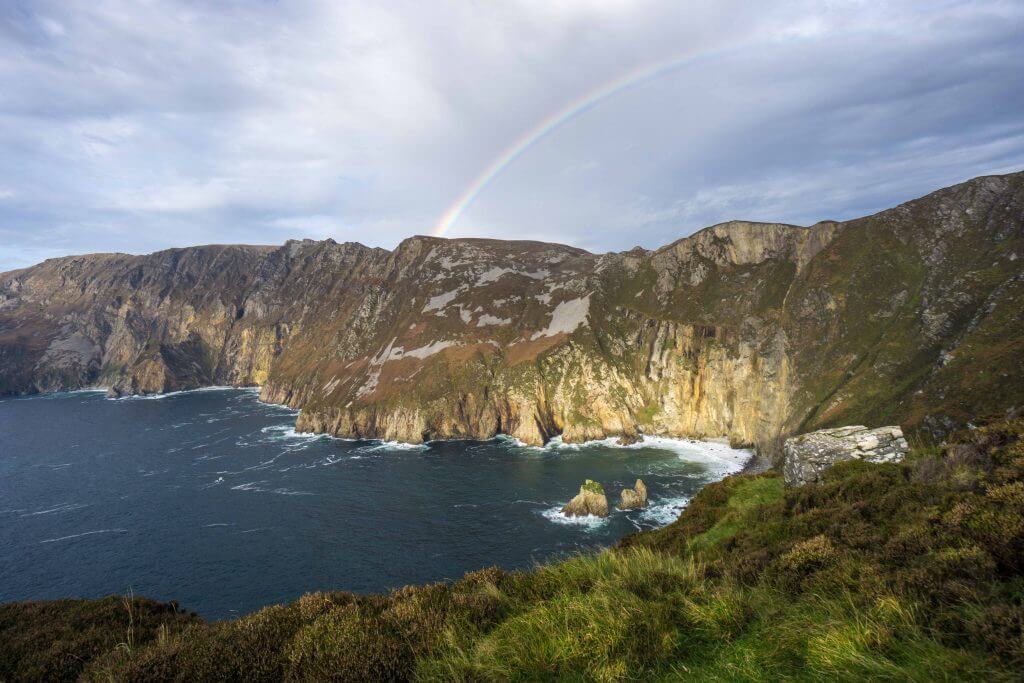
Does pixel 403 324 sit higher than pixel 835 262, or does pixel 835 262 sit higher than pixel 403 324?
pixel 835 262

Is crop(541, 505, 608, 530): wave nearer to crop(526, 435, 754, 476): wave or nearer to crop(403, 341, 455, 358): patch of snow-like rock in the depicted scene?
crop(526, 435, 754, 476): wave

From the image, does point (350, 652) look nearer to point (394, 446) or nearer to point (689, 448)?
point (689, 448)

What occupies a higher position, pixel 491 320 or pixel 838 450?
pixel 491 320

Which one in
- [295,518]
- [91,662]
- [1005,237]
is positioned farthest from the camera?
[1005,237]

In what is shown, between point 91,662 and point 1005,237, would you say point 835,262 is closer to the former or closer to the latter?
point 1005,237

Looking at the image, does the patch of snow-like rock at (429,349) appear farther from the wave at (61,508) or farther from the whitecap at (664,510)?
the whitecap at (664,510)

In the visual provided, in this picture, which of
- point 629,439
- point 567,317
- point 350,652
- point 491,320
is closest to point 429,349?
point 491,320

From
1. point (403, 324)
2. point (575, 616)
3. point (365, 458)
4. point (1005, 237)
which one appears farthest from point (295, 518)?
point (1005, 237)
